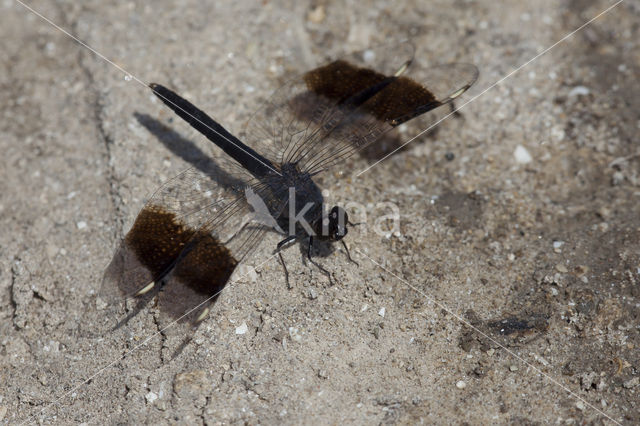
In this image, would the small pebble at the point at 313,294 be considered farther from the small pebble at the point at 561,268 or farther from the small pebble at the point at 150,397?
the small pebble at the point at 561,268

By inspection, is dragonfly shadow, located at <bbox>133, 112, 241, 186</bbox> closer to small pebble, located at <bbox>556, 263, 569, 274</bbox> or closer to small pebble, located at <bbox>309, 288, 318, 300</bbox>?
small pebble, located at <bbox>309, 288, 318, 300</bbox>

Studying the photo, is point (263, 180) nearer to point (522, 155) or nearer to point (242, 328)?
point (242, 328)

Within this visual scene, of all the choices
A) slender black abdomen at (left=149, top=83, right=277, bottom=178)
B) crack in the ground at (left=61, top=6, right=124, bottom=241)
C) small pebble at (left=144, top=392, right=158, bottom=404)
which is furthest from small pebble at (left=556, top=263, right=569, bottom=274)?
crack in the ground at (left=61, top=6, right=124, bottom=241)

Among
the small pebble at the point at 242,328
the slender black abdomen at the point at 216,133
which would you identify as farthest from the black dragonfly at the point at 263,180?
the small pebble at the point at 242,328

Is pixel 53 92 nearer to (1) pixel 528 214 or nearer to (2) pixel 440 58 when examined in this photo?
(2) pixel 440 58

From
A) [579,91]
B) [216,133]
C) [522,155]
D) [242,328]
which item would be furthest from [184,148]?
[579,91]

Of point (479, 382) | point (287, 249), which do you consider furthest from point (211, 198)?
point (479, 382)
